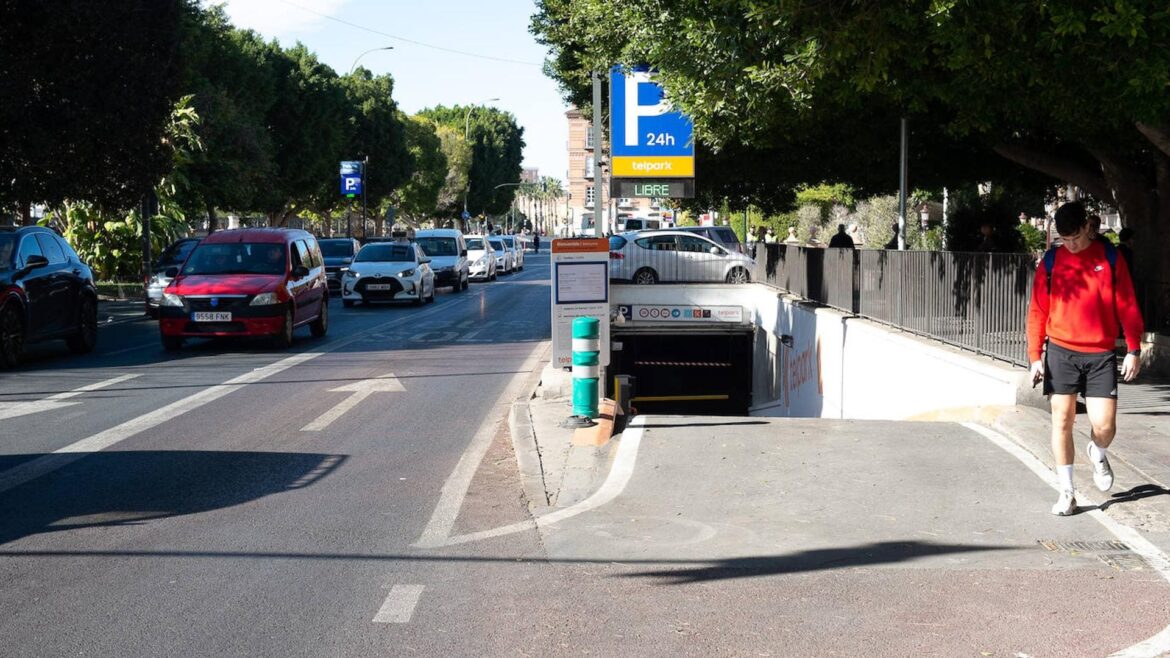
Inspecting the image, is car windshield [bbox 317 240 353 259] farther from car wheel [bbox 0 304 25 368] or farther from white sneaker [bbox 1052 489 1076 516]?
white sneaker [bbox 1052 489 1076 516]

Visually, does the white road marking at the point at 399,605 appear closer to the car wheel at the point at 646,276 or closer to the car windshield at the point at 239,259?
the car windshield at the point at 239,259

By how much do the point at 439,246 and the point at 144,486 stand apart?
31.8 metres

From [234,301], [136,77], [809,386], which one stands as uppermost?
[136,77]

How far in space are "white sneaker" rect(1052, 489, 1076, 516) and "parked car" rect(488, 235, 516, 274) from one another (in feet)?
155

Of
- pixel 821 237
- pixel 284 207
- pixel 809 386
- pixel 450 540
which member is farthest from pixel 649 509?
pixel 284 207

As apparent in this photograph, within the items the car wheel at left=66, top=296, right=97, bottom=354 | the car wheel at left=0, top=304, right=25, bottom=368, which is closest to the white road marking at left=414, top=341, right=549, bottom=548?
the car wheel at left=0, top=304, right=25, bottom=368

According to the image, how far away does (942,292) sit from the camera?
1248 cm

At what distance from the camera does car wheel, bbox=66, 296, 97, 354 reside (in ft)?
58.8

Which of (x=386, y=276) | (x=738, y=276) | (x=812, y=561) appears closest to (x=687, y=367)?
(x=738, y=276)

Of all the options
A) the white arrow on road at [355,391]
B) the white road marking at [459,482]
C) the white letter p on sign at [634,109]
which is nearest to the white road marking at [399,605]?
the white road marking at [459,482]

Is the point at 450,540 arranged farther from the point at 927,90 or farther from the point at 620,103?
the point at 927,90

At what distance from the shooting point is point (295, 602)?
5676mm

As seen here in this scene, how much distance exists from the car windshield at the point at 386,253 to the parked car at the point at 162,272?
167 inches

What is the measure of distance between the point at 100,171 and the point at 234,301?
10.8 meters
